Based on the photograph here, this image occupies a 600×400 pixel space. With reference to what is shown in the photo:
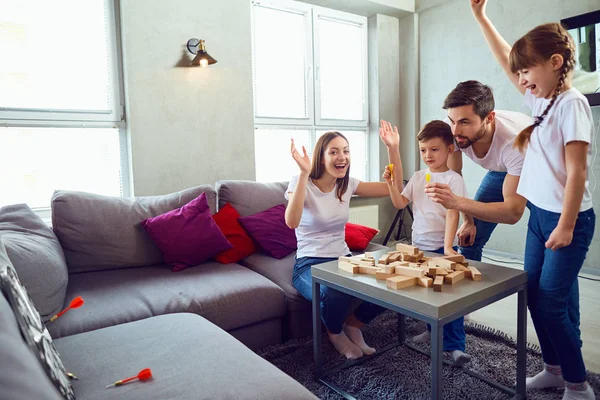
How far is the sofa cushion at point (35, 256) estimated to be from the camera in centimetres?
168

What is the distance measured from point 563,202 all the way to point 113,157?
3032 millimetres

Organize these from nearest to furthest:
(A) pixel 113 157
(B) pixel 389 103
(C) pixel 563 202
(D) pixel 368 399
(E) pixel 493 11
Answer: (C) pixel 563 202, (D) pixel 368 399, (A) pixel 113 157, (E) pixel 493 11, (B) pixel 389 103

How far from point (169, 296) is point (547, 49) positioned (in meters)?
1.77

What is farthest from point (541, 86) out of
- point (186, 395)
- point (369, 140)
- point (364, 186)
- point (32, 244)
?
point (369, 140)

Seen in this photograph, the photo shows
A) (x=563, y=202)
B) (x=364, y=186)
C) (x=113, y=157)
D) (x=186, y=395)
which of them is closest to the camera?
(x=186, y=395)

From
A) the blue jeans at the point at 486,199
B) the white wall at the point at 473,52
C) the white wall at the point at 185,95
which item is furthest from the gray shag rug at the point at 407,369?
the white wall at the point at 473,52

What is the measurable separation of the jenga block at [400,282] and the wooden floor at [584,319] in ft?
3.80

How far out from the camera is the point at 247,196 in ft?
9.27

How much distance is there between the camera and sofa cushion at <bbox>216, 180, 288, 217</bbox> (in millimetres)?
2789

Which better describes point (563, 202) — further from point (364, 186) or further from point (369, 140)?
point (369, 140)

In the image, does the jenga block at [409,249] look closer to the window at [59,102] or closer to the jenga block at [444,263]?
the jenga block at [444,263]

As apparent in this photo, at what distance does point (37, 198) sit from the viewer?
3.06 m

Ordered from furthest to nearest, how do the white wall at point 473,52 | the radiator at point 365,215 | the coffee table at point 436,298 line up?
the radiator at point 365,215 < the white wall at point 473,52 < the coffee table at point 436,298

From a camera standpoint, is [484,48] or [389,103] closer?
[484,48]
